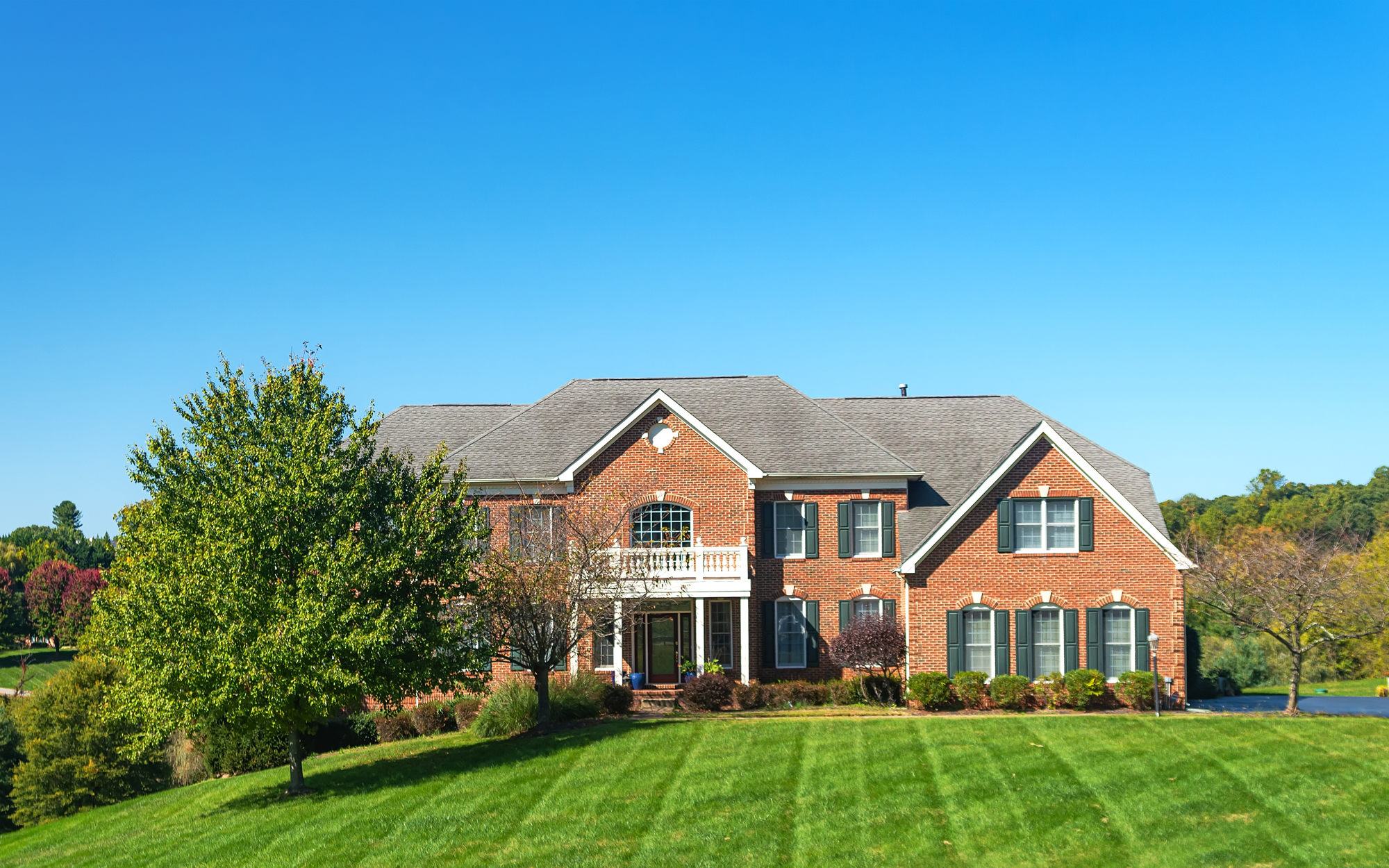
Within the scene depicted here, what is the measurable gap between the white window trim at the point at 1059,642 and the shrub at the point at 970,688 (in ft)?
6.32

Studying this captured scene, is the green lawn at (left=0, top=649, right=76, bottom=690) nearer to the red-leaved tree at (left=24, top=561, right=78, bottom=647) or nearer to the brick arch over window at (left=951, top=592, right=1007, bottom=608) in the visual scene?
the red-leaved tree at (left=24, top=561, right=78, bottom=647)

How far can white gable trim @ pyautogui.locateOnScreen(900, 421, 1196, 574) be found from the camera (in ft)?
93.4

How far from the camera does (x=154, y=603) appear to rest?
20078 mm

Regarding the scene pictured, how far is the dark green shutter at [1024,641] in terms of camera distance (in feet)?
92.6

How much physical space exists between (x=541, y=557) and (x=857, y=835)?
10.7 meters

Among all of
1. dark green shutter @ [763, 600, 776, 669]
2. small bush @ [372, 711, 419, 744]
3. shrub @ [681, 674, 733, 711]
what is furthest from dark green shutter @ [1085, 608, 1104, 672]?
small bush @ [372, 711, 419, 744]

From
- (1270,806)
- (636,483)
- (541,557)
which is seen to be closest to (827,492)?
(636,483)

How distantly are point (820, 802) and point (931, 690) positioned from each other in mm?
9852

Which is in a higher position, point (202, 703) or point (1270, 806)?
point (202, 703)

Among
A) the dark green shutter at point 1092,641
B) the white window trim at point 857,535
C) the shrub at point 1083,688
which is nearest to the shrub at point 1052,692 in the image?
the shrub at point 1083,688

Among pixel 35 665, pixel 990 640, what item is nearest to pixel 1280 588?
pixel 990 640

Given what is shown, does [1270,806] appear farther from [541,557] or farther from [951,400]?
[951,400]

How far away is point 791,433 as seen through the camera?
33969mm

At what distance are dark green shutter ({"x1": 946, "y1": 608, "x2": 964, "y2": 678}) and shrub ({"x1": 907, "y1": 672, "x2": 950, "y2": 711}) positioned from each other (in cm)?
109
